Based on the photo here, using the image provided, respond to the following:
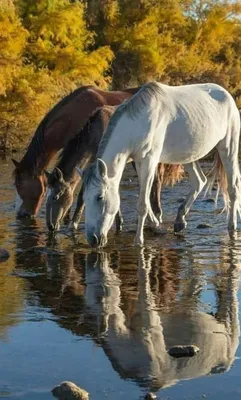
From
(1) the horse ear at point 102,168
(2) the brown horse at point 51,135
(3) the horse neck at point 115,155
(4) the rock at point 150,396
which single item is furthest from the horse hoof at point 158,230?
(4) the rock at point 150,396

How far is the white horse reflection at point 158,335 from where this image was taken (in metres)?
4.56

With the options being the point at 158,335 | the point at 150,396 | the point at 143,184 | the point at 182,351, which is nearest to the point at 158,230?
the point at 143,184

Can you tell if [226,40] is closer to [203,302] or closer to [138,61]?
[138,61]

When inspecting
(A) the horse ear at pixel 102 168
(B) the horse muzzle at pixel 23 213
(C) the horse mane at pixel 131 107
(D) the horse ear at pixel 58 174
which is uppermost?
(C) the horse mane at pixel 131 107

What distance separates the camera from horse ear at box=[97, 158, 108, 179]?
8.23 meters

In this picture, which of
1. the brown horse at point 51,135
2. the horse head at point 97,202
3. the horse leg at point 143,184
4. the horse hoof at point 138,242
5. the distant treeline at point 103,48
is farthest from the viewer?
the distant treeline at point 103,48

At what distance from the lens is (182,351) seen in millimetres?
4816

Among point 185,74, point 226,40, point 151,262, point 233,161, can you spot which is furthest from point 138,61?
point 151,262

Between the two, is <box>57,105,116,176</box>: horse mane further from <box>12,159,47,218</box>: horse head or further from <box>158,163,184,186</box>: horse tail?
<box>158,163,184,186</box>: horse tail

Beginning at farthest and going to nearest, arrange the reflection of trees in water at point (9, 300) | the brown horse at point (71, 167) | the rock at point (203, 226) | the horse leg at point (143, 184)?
the rock at point (203, 226)
the brown horse at point (71, 167)
the horse leg at point (143, 184)
the reflection of trees in water at point (9, 300)

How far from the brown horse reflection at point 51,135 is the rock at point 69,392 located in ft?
23.4

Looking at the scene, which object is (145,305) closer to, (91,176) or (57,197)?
(91,176)

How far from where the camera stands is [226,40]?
5816 centimetres

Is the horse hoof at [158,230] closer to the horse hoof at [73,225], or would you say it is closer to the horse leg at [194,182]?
the horse leg at [194,182]
